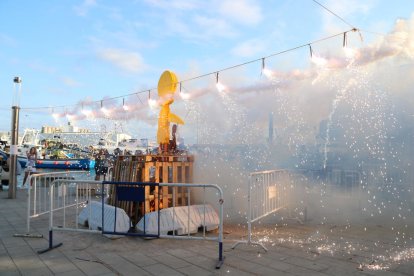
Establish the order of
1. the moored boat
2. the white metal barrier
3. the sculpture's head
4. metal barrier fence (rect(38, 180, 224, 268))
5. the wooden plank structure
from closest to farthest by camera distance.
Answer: metal barrier fence (rect(38, 180, 224, 268)) → the white metal barrier → the wooden plank structure → the sculpture's head → the moored boat

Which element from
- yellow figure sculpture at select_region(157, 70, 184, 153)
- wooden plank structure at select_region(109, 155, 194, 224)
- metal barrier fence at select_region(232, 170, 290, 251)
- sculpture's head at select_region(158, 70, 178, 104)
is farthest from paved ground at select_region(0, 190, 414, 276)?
sculpture's head at select_region(158, 70, 178, 104)

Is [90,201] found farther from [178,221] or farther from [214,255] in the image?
[214,255]

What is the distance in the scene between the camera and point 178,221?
6.48m

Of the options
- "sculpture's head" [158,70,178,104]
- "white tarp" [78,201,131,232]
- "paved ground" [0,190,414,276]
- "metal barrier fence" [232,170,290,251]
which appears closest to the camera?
"paved ground" [0,190,414,276]

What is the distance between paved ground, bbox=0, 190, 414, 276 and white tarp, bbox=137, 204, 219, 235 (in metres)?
0.29

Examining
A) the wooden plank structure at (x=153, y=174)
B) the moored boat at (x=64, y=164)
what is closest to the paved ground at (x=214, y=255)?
the wooden plank structure at (x=153, y=174)

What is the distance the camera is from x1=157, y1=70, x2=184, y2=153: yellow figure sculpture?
349 inches

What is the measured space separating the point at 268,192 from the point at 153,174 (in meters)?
2.75

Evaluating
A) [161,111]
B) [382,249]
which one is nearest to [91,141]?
[161,111]

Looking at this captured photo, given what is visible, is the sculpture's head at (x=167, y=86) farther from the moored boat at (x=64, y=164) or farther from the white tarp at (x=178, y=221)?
the moored boat at (x=64, y=164)

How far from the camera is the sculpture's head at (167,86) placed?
29.0ft

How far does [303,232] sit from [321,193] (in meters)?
3.00

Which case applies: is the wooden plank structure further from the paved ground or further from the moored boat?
the moored boat

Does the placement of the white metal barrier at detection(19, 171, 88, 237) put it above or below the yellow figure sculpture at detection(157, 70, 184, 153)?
below
